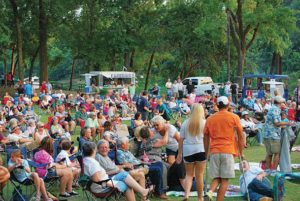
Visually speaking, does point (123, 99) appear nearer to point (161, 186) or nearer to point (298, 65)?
point (161, 186)

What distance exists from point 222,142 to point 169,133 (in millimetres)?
2000

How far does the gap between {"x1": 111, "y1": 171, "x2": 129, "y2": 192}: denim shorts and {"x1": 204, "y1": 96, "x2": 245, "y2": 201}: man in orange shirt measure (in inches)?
46.3

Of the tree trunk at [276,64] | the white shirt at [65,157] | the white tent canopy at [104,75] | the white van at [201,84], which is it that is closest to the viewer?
the white shirt at [65,157]

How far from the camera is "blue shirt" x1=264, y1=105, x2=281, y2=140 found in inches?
382

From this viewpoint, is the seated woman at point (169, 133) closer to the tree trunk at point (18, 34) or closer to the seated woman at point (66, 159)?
the seated woman at point (66, 159)

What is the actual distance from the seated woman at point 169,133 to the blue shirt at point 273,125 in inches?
72.1

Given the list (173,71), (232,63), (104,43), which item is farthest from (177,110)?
(173,71)

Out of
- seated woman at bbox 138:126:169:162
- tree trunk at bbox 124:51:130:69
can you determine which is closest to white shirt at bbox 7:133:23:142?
seated woman at bbox 138:126:169:162

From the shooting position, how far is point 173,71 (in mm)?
51312

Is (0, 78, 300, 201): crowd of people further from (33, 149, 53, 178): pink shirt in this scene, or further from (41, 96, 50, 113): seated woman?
(41, 96, 50, 113): seated woman

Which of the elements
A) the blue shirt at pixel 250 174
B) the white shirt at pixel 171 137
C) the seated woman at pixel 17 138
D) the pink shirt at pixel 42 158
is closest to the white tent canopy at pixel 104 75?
the seated woman at pixel 17 138

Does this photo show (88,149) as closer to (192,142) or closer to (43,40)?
(192,142)

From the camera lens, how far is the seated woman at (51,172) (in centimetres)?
837

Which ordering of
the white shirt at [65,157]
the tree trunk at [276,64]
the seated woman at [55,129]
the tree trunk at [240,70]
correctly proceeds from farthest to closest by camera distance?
the tree trunk at [276,64], the tree trunk at [240,70], the seated woman at [55,129], the white shirt at [65,157]
